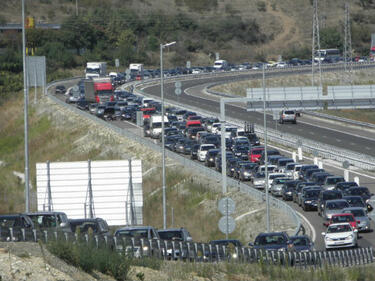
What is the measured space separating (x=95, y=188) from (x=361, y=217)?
11.0 m

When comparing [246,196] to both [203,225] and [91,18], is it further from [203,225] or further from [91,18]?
[91,18]

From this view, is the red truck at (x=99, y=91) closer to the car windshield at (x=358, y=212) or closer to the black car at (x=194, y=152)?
the black car at (x=194, y=152)

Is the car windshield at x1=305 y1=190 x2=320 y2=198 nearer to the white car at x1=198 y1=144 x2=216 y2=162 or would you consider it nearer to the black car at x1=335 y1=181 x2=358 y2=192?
the black car at x1=335 y1=181 x2=358 y2=192

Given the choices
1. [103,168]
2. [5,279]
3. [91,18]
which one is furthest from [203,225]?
[91,18]

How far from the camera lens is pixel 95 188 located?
1756 inches

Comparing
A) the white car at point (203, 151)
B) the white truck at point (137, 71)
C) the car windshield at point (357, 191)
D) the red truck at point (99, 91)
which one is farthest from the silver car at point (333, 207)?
the white truck at point (137, 71)

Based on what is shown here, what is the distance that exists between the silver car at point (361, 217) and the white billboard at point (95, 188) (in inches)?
340

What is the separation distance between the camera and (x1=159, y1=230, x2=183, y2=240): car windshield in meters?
31.2

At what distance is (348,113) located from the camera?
11831 centimetres

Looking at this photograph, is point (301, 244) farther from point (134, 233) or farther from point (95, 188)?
point (95, 188)

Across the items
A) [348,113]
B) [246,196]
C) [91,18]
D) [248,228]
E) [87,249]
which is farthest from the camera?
[91,18]

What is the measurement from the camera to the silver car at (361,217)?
42531mm

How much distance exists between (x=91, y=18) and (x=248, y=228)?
137 meters

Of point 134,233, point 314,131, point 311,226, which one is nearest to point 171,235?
point 134,233
